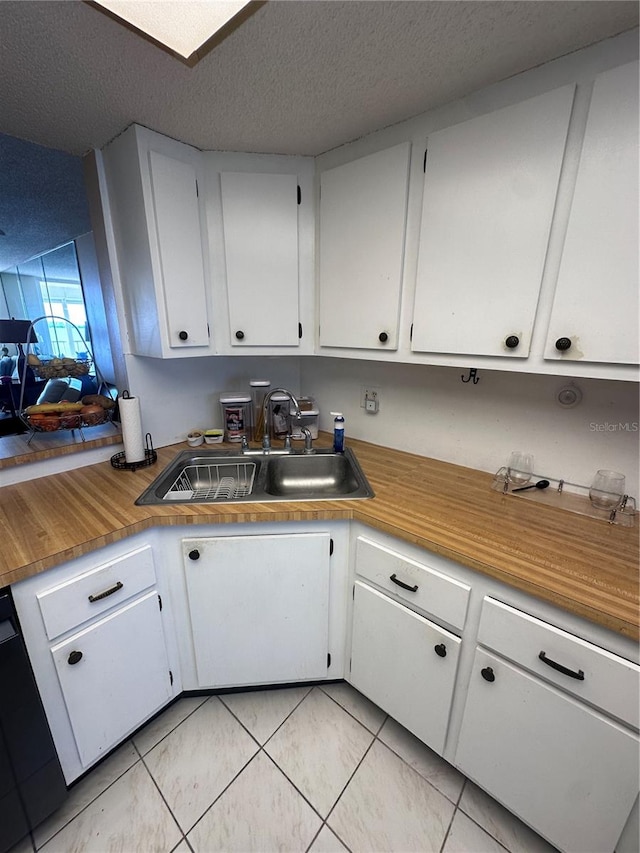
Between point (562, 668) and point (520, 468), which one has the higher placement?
point (520, 468)

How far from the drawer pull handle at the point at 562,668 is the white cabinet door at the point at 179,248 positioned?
1.57m

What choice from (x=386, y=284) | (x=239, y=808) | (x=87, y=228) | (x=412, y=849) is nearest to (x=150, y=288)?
(x=386, y=284)

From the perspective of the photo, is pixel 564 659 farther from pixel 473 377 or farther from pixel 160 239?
pixel 160 239

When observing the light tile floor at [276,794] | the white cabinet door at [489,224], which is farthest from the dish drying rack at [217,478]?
the white cabinet door at [489,224]

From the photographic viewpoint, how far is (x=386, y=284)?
1.29 meters

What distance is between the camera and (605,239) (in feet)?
2.84

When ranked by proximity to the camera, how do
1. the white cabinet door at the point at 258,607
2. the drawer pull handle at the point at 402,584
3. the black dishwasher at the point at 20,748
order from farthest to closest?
the white cabinet door at the point at 258,607, the drawer pull handle at the point at 402,584, the black dishwasher at the point at 20,748

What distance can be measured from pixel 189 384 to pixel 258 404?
38 cm

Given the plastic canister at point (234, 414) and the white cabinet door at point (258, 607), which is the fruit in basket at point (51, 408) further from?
the white cabinet door at point (258, 607)

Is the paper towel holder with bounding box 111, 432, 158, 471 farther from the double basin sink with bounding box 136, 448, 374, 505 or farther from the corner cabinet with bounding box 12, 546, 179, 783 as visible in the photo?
the corner cabinet with bounding box 12, 546, 179, 783

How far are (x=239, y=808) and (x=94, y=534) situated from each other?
102 cm

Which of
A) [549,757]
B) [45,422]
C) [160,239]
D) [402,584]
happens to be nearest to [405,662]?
[402,584]

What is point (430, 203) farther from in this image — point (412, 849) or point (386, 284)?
point (412, 849)

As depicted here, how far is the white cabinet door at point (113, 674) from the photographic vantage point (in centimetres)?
100
